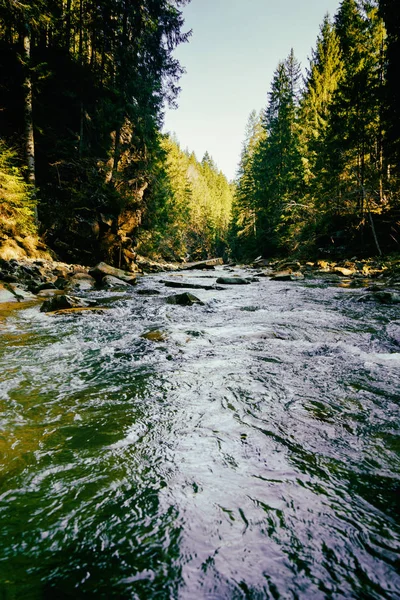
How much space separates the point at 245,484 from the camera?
1.60 m

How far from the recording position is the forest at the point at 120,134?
1217 cm

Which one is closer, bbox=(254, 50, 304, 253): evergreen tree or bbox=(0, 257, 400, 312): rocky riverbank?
bbox=(0, 257, 400, 312): rocky riverbank

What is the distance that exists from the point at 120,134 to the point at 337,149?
1359 centimetres

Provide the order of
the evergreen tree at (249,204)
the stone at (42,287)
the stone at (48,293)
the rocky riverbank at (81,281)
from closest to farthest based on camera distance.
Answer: the rocky riverbank at (81,281)
the stone at (48,293)
the stone at (42,287)
the evergreen tree at (249,204)

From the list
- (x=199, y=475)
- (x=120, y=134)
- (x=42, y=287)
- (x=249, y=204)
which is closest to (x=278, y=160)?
(x=249, y=204)

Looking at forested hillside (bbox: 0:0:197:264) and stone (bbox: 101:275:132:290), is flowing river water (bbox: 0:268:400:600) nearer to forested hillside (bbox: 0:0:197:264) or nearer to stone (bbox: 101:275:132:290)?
stone (bbox: 101:275:132:290)

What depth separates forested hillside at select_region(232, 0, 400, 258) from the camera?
16109 mm

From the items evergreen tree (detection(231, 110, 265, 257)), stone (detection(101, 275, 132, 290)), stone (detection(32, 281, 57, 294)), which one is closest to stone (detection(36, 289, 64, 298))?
stone (detection(32, 281, 57, 294))

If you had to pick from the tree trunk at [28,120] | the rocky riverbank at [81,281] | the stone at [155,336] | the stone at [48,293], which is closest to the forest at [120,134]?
the tree trunk at [28,120]

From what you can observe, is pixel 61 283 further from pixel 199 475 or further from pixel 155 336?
pixel 199 475

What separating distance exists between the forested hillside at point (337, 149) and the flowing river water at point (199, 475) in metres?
15.1

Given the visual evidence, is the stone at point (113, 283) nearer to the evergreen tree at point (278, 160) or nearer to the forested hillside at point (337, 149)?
the forested hillside at point (337, 149)

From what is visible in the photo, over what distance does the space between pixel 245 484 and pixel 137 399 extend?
50.7 inches

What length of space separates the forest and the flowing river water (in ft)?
32.4
